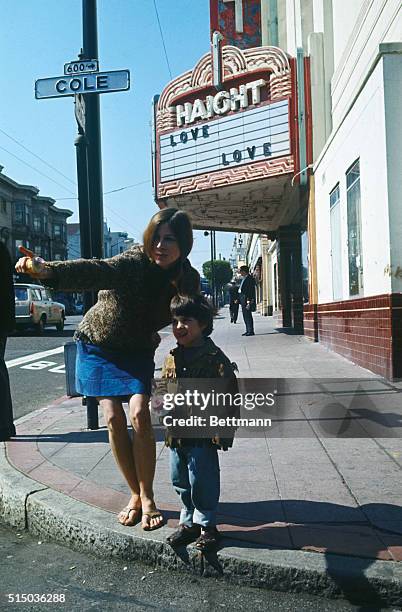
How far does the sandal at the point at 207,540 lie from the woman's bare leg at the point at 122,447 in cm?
45

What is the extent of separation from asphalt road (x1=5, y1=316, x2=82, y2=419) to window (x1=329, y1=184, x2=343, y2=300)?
5219 millimetres

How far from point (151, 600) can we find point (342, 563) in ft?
2.88

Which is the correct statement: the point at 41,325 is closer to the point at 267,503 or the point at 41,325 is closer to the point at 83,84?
the point at 83,84

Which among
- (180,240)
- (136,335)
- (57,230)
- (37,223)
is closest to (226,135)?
(180,240)

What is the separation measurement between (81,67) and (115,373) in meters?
3.62

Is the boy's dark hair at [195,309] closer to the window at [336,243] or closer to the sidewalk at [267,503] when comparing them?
the sidewalk at [267,503]

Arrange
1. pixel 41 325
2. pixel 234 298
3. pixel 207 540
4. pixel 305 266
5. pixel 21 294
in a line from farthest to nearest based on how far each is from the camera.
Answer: pixel 234 298 < pixel 41 325 < pixel 21 294 < pixel 305 266 < pixel 207 540

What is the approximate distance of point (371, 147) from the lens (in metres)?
8.46

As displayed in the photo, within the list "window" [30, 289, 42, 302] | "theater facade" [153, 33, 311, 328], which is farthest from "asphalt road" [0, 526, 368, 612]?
"window" [30, 289, 42, 302]

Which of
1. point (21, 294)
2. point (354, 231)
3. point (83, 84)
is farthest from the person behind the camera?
point (21, 294)

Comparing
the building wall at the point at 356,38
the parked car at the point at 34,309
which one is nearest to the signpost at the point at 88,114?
the building wall at the point at 356,38

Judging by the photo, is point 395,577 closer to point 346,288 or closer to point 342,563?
point 342,563

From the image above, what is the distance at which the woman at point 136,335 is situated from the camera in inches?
130

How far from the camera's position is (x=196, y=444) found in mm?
3104
